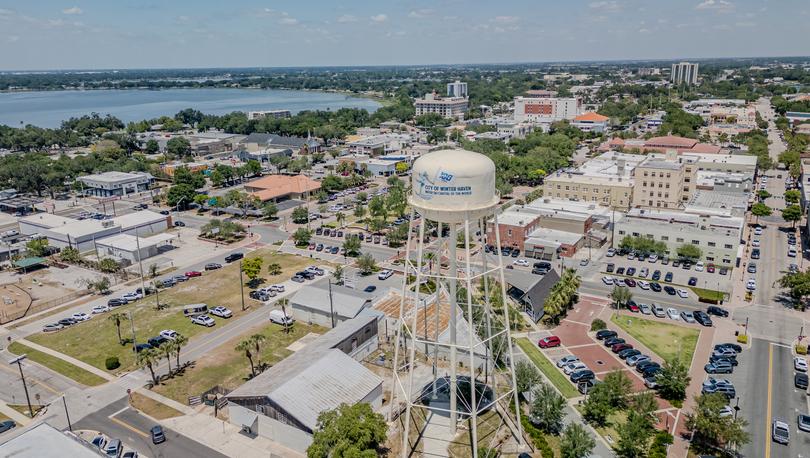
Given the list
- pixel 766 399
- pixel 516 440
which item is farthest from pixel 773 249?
pixel 516 440

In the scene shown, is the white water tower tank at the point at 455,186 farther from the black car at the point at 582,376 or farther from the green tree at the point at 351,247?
the green tree at the point at 351,247

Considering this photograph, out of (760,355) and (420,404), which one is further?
(760,355)

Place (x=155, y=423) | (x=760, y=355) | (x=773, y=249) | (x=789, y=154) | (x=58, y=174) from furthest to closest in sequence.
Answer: (x=789, y=154) < (x=58, y=174) < (x=773, y=249) < (x=760, y=355) < (x=155, y=423)

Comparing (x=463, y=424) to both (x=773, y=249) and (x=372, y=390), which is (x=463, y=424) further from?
(x=773, y=249)

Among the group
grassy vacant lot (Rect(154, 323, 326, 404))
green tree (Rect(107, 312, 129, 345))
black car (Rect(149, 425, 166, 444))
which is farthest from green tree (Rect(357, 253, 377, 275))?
black car (Rect(149, 425, 166, 444))

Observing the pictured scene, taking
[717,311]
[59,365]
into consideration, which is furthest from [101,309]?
[717,311]

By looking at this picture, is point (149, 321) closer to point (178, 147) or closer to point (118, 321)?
point (118, 321)
